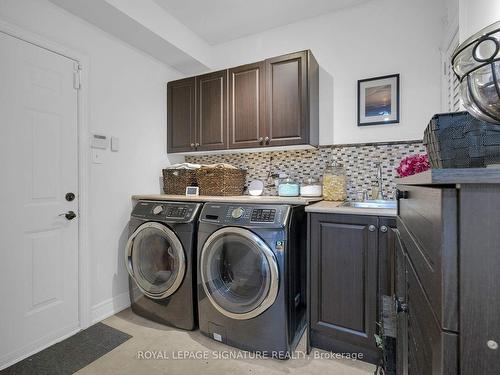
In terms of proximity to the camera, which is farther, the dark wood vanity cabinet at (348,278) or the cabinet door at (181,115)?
the cabinet door at (181,115)

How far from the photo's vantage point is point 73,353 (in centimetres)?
171

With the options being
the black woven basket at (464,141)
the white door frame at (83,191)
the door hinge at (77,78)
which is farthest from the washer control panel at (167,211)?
the black woven basket at (464,141)

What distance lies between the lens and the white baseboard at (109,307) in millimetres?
2096

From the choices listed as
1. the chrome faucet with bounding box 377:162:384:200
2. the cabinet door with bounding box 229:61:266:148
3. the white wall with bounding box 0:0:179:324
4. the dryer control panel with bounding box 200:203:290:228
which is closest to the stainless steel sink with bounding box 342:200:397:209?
the chrome faucet with bounding box 377:162:384:200

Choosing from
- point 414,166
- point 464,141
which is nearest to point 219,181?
point 414,166

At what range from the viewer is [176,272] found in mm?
1947

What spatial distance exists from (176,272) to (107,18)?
206 cm

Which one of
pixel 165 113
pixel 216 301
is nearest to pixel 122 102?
pixel 165 113

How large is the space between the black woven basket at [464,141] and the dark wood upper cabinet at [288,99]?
1455mm

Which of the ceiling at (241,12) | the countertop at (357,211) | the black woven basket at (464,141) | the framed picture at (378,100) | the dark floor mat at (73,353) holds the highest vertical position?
the ceiling at (241,12)

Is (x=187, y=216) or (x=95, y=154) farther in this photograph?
(x=95, y=154)

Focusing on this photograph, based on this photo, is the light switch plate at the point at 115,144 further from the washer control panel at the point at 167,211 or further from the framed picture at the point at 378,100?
the framed picture at the point at 378,100

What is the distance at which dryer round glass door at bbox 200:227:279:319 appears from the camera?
1650 millimetres

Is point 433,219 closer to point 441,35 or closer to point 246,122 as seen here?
point 246,122
